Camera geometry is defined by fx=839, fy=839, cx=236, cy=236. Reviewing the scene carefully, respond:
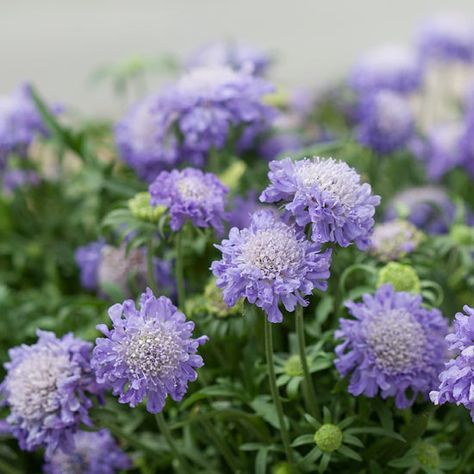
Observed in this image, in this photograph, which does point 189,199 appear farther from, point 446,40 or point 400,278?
point 446,40

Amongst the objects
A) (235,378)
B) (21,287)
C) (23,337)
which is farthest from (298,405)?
(21,287)

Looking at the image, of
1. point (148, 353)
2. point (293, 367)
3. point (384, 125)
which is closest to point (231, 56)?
point (384, 125)

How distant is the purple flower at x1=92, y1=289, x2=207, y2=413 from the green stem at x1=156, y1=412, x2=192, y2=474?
0.27 ft

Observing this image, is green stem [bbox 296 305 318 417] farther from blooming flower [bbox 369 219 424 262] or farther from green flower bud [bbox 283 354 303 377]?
blooming flower [bbox 369 219 424 262]

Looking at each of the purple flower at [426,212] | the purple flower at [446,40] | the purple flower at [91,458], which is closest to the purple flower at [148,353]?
the purple flower at [91,458]

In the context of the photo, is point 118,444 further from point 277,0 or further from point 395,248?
point 277,0

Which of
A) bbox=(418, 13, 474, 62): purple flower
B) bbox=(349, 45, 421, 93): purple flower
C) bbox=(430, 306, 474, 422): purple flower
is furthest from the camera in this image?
bbox=(418, 13, 474, 62): purple flower

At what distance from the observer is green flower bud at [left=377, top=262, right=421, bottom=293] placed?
2.57 ft

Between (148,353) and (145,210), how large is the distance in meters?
0.21

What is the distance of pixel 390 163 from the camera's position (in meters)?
1.28

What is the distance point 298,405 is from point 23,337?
1.15 feet

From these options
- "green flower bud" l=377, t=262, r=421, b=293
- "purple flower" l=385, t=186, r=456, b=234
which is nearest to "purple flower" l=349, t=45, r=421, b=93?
"purple flower" l=385, t=186, r=456, b=234

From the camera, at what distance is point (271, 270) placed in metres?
0.60

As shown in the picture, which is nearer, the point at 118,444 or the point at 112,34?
the point at 118,444
